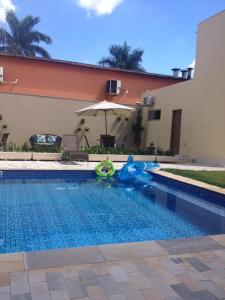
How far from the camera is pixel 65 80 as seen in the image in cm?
1684

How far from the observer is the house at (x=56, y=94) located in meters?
15.3

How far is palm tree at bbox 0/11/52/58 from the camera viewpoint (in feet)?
94.0

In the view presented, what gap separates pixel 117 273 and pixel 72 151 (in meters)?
8.80

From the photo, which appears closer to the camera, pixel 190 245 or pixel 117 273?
pixel 117 273

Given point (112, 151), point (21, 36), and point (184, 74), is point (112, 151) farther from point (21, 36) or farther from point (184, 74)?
point (21, 36)

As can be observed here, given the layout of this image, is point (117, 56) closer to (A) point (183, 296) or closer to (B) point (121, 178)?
(B) point (121, 178)

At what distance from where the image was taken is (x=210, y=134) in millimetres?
12609

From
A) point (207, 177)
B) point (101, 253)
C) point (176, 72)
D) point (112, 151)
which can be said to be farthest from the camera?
point (176, 72)

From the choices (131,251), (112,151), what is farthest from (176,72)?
(131,251)

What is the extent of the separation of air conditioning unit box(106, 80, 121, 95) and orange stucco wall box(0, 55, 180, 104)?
33 cm

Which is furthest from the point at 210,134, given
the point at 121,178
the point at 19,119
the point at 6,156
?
the point at 19,119

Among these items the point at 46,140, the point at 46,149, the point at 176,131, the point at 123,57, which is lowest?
the point at 46,149

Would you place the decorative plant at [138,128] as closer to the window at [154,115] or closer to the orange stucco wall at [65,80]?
the window at [154,115]

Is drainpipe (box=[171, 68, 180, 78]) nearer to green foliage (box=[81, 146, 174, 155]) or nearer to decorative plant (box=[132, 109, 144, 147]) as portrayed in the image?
decorative plant (box=[132, 109, 144, 147])
